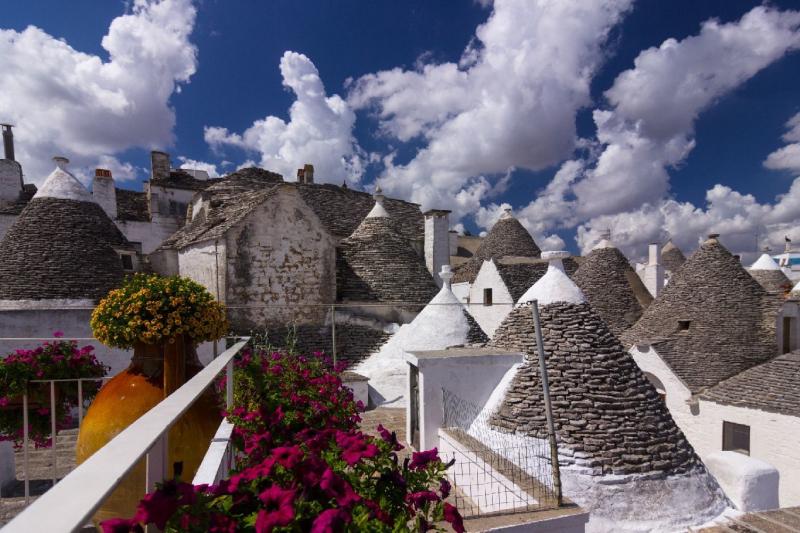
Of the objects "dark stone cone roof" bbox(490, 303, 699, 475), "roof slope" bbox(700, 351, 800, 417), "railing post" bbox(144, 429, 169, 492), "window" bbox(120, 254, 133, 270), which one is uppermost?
"window" bbox(120, 254, 133, 270)

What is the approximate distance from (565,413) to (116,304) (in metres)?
5.69

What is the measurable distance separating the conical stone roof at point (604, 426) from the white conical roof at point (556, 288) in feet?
0.28

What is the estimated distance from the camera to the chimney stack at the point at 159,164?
20.0 metres

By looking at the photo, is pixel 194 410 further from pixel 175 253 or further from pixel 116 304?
pixel 175 253

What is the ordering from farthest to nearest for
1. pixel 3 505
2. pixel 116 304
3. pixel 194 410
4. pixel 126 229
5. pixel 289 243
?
1. pixel 126 229
2. pixel 289 243
3. pixel 3 505
4. pixel 116 304
5. pixel 194 410

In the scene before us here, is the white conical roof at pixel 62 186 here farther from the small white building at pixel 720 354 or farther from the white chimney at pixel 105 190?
the small white building at pixel 720 354

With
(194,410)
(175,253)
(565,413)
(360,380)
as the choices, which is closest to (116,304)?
(194,410)

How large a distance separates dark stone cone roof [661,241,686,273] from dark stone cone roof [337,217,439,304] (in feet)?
72.3

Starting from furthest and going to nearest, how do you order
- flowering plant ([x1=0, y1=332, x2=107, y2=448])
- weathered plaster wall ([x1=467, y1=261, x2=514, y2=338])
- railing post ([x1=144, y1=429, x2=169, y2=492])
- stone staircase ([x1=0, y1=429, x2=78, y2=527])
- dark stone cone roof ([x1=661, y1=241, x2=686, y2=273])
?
dark stone cone roof ([x1=661, y1=241, x2=686, y2=273])
weathered plaster wall ([x1=467, y1=261, x2=514, y2=338])
stone staircase ([x1=0, y1=429, x2=78, y2=527])
flowering plant ([x1=0, y1=332, x2=107, y2=448])
railing post ([x1=144, y1=429, x2=169, y2=492])

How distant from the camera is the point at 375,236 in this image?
14.2 metres

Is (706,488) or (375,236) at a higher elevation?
(375,236)

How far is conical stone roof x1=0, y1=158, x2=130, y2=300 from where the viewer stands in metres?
8.61

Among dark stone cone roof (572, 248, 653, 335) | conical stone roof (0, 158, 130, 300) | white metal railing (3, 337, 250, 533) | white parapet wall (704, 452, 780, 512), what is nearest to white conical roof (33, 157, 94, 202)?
conical stone roof (0, 158, 130, 300)

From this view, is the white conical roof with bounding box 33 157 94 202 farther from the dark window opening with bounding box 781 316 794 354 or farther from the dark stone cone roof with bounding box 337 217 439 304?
the dark window opening with bounding box 781 316 794 354
